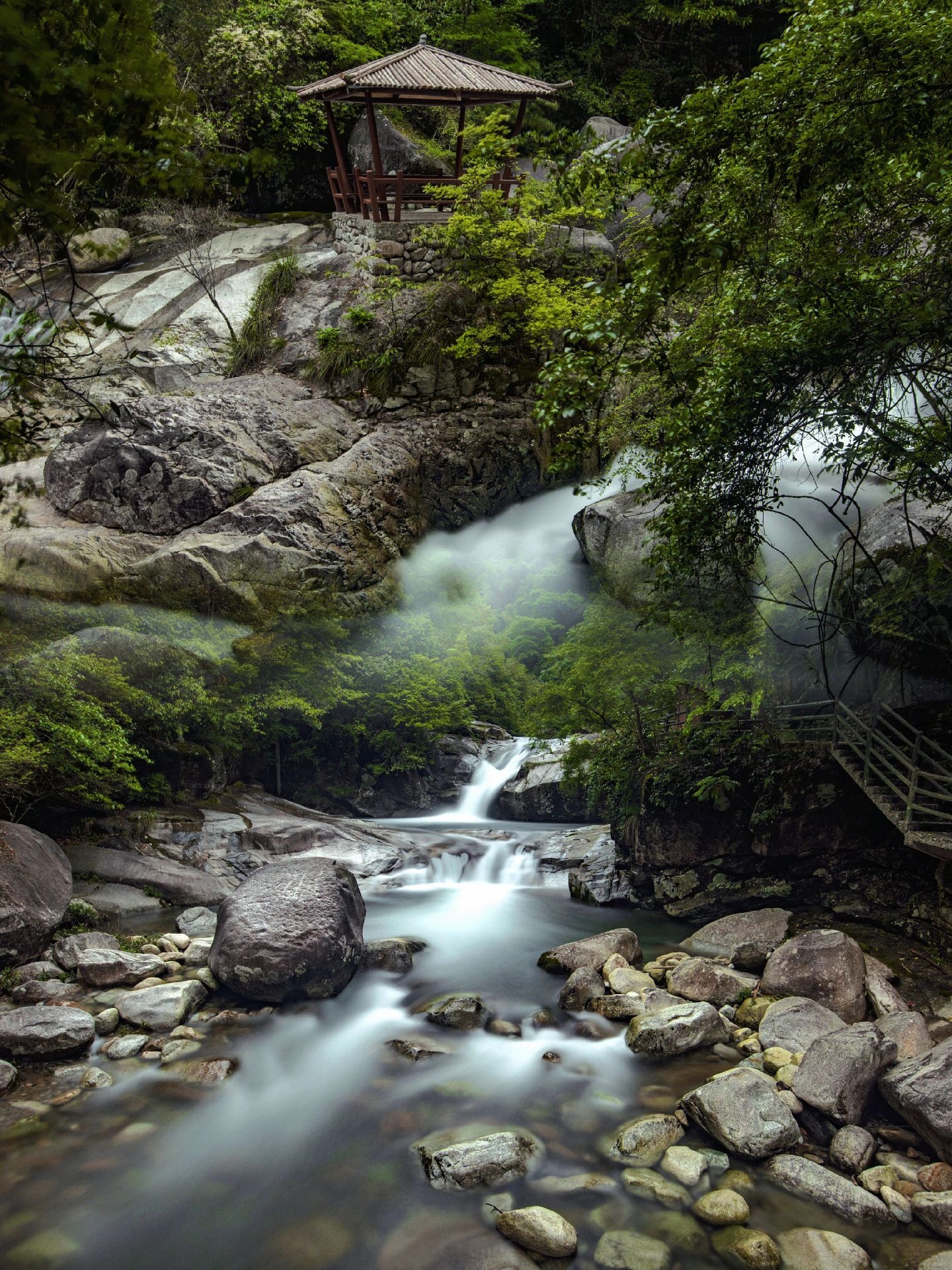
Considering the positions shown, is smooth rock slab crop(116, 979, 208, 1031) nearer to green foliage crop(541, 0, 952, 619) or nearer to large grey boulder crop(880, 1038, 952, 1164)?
large grey boulder crop(880, 1038, 952, 1164)

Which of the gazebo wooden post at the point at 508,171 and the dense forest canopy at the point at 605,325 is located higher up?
the gazebo wooden post at the point at 508,171

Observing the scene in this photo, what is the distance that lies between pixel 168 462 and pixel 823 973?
42.5 feet

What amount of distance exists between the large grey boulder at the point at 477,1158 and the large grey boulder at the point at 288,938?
2.27 m

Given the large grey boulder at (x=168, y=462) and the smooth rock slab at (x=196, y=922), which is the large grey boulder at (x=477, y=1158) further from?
the large grey boulder at (x=168, y=462)

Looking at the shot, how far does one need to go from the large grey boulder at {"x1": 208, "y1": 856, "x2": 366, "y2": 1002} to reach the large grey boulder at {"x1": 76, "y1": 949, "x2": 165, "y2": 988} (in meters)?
0.68

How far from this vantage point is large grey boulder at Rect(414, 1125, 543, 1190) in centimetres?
458

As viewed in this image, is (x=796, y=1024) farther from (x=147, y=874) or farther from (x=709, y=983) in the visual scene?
(x=147, y=874)

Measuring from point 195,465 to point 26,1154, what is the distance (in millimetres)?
11522

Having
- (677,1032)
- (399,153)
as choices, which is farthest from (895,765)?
(399,153)

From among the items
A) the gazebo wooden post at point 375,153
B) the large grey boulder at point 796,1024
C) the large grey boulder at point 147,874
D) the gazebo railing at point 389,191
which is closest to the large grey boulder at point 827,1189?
the large grey boulder at point 796,1024

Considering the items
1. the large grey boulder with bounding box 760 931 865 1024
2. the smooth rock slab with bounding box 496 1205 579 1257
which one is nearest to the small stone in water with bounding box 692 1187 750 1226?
the smooth rock slab with bounding box 496 1205 579 1257

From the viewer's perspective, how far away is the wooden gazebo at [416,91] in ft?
49.5

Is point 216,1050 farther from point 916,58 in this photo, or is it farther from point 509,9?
point 509,9

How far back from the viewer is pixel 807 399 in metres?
6.19
